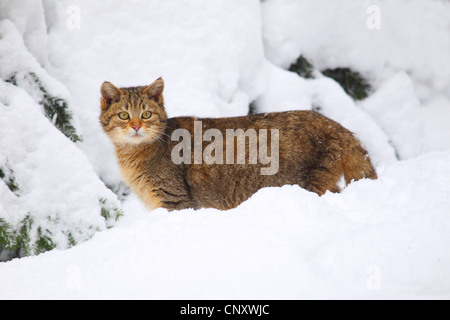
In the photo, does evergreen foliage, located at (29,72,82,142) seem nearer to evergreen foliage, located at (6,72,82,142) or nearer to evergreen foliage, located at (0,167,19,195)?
evergreen foliage, located at (6,72,82,142)

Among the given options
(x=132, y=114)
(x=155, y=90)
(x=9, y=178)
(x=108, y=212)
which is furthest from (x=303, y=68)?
(x=9, y=178)

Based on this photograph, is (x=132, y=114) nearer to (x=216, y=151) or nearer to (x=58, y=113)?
(x=58, y=113)

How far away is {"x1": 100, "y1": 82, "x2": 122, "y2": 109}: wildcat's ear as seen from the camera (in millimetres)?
4770

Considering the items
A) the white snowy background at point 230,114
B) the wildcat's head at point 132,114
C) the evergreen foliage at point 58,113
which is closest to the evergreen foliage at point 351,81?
the white snowy background at point 230,114

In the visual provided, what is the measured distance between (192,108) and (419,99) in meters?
5.01

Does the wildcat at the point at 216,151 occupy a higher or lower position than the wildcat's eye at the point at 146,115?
lower

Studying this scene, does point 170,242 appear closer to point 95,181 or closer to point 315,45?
point 95,181

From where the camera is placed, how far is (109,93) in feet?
15.8

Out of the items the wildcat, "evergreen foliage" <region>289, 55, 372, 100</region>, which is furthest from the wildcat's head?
"evergreen foliage" <region>289, 55, 372, 100</region>

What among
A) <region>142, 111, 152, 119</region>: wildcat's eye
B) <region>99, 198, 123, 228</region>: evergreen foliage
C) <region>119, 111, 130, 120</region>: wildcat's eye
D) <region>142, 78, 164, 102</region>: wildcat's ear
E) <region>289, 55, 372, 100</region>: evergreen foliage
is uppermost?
<region>289, 55, 372, 100</region>: evergreen foliage

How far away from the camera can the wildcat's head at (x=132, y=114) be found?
4.71m

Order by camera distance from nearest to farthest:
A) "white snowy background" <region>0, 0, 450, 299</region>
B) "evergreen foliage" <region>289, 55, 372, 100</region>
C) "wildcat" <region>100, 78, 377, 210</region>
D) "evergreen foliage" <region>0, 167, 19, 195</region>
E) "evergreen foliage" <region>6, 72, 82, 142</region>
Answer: "white snowy background" <region>0, 0, 450, 299</region>
"evergreen foliage" <region>0, 167, 19, 195</region>
"wildcat" <region>100, 78, 377, 210</region>
"evergreen foliage" <region>6, 72, 82, 142</region>
"evergreen foliage" <region>289, 55, 372, 100</region>


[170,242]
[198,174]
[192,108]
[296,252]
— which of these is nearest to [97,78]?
[192,108]

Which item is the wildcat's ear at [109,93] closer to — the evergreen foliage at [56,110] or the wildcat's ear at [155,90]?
the wildcat's ear at [155,90]
